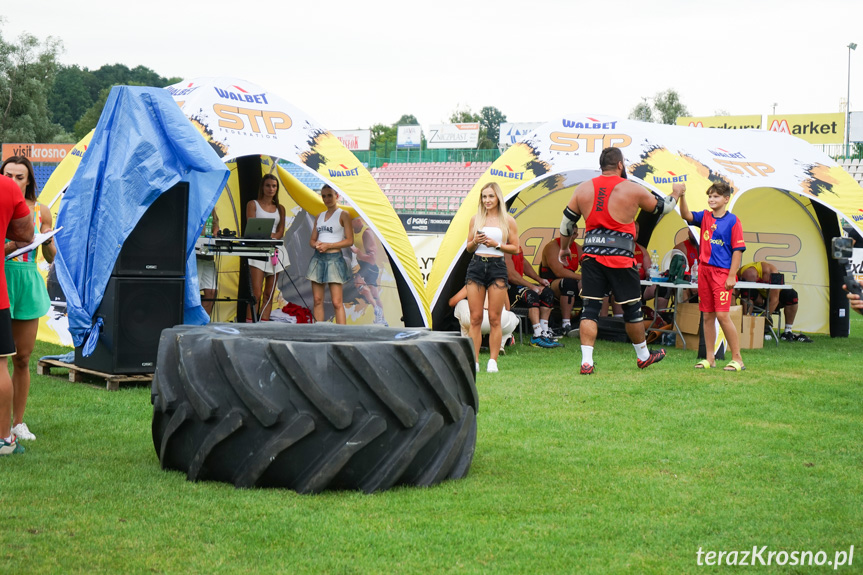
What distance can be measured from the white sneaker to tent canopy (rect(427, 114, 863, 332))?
5.49 meters

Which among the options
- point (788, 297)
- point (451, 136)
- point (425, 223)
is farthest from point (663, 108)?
point (788, 297)

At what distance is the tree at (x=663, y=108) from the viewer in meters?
60.9

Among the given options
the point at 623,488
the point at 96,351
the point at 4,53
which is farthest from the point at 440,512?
the point at 4,53

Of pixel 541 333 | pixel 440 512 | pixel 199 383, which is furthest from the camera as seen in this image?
pixel 541 333

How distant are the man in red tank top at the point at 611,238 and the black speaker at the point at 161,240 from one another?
130 inches

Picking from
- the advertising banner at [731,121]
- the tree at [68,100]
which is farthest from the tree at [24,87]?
the tree at [68,100]

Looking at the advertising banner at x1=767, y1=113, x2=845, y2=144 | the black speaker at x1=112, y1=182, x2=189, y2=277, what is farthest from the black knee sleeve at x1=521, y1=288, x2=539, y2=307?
the advertising banner at x1=767, y1=113, x2=845, y2=144

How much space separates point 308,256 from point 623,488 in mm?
7469

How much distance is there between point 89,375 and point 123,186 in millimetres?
1639

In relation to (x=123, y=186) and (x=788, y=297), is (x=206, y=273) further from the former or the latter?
(x=788, y=297)

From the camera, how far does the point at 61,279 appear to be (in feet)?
23.0

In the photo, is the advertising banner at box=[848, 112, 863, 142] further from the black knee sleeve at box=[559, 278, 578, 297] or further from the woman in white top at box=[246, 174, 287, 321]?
the woman in white top at box=[246, 174, 287, 321]

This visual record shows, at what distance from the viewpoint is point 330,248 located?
32.1 feet

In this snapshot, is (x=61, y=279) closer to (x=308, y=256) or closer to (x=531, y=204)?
(x=308, y=256)
